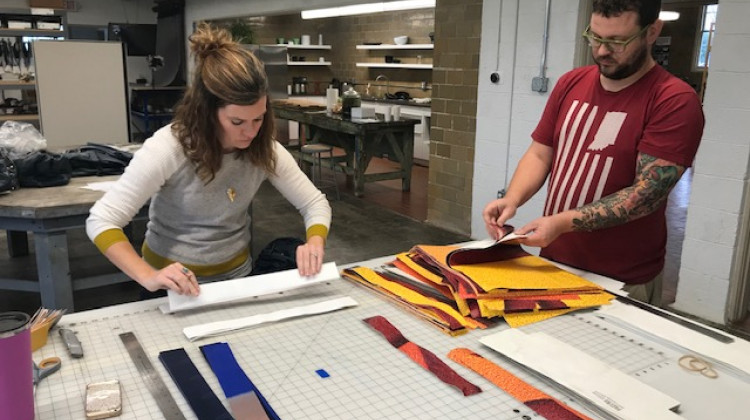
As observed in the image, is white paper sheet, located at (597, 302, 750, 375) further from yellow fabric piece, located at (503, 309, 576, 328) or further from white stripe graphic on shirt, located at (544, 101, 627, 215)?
white stripe graphic on shirt, located at (544, 101, 627, 215)

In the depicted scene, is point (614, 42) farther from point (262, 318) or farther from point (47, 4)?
point (47, 4)

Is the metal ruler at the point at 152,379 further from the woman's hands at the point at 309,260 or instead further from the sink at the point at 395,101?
the sink at the point at 395,101

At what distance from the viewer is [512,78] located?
4242mm

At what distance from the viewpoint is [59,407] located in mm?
1004

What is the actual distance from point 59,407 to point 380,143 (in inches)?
230

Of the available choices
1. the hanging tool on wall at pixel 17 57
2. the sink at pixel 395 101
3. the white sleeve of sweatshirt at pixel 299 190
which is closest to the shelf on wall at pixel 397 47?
the sink at pixel 395 101

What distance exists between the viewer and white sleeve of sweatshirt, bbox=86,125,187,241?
156cm

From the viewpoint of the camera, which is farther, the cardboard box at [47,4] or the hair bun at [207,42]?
the cardboard box at [47,4]

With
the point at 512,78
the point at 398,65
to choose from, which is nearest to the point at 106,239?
the point at 512,78

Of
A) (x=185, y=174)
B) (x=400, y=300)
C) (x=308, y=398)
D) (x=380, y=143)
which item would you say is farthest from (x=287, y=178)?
(x=380, y=143)

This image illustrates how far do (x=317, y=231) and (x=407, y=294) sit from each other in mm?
474

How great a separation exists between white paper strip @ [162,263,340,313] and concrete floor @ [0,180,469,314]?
2298 millimetres

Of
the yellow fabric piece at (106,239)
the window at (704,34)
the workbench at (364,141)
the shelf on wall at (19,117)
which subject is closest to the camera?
the yellow fabric piece at (106,239)

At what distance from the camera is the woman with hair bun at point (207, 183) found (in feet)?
5.14
